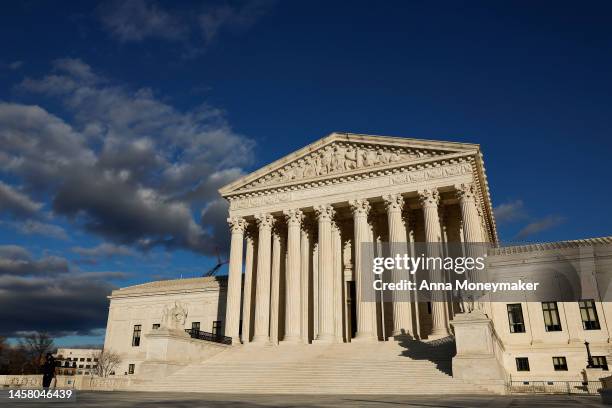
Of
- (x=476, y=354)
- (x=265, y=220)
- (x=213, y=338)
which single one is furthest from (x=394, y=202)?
(x=213, y=338)

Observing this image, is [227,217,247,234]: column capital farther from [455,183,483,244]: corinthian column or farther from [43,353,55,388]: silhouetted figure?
[43,353,55,388]: silhouetted figure

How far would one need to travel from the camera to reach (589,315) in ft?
107

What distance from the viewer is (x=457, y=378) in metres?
22.2

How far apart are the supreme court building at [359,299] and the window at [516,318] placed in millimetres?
75

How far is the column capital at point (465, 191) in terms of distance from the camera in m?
32.3

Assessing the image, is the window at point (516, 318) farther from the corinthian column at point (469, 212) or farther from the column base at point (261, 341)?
the column base at point (261, 341)

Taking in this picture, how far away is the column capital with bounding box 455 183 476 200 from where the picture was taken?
106 feet

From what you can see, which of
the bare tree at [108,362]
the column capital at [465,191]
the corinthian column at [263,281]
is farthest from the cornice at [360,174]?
the bare tree at [108,362]

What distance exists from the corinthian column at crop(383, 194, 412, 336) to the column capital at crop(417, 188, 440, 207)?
71.0 inches

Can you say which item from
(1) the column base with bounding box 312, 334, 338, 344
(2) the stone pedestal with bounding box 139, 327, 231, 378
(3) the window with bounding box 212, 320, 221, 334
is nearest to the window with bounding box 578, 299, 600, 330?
(1) the column base with bounding box 312, 334, 338, 344

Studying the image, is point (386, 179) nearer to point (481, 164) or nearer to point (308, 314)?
point (481, 164)

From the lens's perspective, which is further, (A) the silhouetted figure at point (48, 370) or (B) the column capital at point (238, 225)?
(B) the column capital at point (238, 225)

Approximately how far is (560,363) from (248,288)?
2422 cm

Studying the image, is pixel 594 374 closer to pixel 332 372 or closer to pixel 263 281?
pixel 332 372
